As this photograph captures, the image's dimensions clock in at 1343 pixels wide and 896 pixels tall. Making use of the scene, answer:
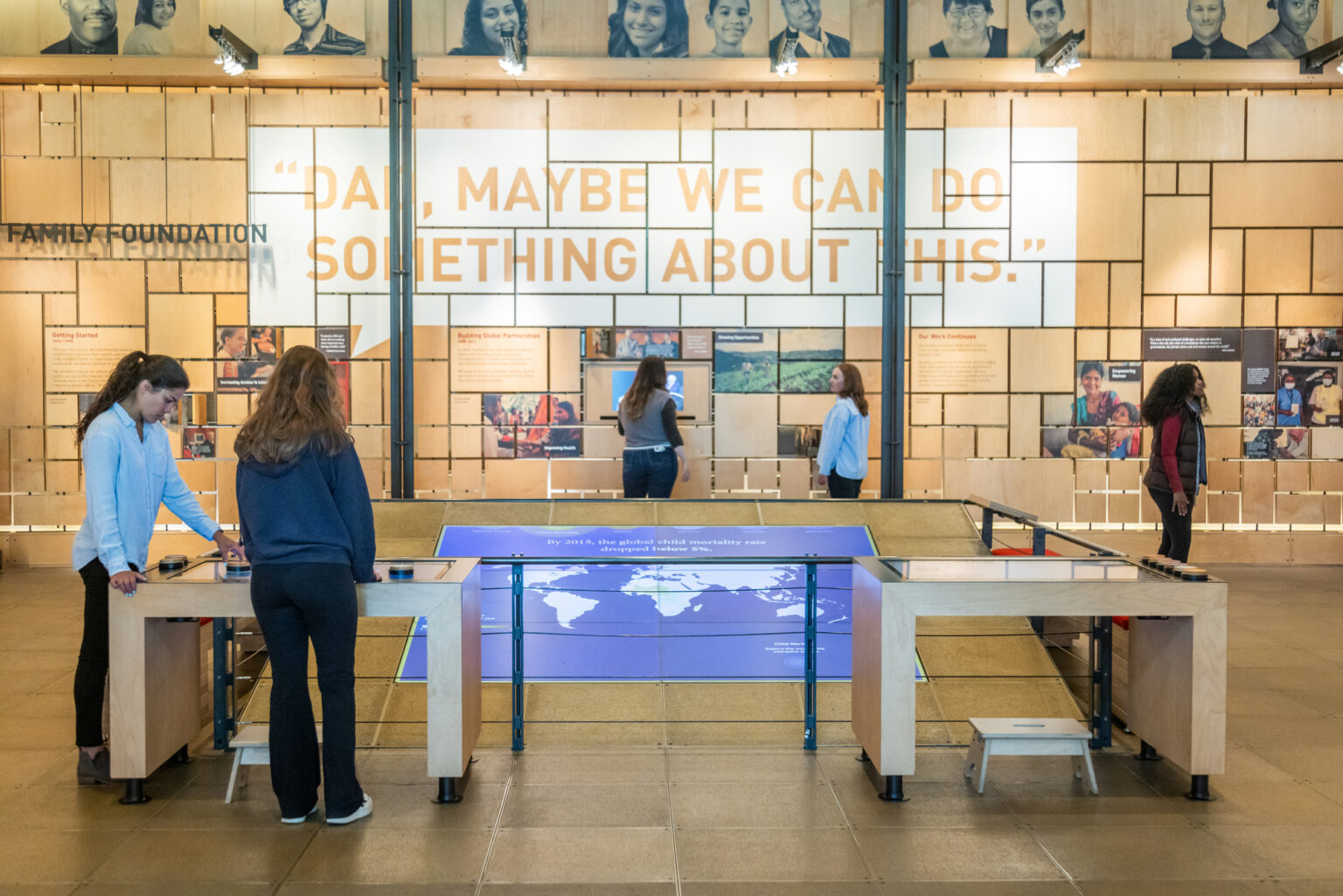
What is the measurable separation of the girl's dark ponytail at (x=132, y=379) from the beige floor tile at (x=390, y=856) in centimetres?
169

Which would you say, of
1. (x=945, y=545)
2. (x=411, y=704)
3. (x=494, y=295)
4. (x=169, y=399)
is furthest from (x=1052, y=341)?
(x=169, y=399)

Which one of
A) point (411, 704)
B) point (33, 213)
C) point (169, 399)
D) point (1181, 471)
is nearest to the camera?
point (169, 399)

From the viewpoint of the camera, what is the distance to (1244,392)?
29.7 ft

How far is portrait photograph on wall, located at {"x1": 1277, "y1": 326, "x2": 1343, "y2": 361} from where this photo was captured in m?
9.06

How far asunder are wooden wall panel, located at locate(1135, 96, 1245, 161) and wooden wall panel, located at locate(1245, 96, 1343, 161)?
11cm

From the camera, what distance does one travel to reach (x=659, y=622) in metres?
5.19

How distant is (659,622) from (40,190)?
7065mm

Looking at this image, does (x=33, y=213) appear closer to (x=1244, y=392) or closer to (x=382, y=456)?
(x=382, y=456)

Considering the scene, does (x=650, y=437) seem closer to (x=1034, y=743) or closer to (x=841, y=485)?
(x=841, y=485)

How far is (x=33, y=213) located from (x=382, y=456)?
3.54 meters

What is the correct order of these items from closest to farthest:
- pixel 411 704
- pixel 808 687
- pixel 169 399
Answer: pixel 169 399, pixel 808 687, pixel 411 704

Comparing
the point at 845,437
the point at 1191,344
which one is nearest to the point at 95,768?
the point at 845,437

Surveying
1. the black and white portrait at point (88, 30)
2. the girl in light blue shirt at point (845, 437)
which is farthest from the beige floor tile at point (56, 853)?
the black and white portrait at point (88, 30)

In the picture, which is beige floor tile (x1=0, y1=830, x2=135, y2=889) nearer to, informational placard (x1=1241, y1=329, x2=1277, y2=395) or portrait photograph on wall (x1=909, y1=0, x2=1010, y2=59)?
portrait photograph on wall (x1=909, y1=0, x2=1010, y2=59)
